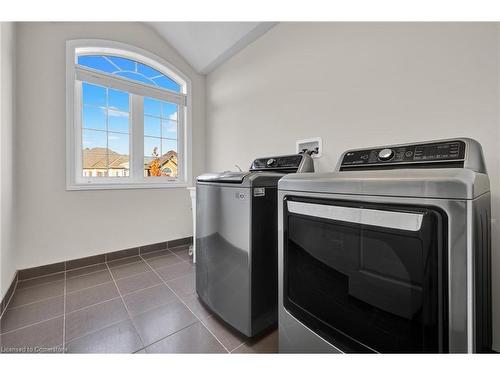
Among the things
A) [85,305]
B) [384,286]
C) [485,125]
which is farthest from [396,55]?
[85,305]

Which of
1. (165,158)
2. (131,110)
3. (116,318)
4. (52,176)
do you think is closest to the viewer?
(116,318)

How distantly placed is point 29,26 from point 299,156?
104 inches

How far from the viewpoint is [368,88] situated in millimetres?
1341

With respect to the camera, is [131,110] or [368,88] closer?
[368,88]

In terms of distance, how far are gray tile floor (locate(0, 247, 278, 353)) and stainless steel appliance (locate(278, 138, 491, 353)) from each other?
0.52m

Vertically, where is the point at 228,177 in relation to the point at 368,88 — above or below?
below

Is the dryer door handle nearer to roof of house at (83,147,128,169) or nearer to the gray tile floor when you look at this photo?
the gray tile floor

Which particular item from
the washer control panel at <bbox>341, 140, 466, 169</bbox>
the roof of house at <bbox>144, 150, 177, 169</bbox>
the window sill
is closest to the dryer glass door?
the washer control panel at <bbox>341, 140, 466, 169</bbox>

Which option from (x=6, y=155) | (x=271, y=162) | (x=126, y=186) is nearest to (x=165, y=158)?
(x=126, y=186)

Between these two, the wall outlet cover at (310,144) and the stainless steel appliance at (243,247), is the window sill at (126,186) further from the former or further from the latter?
the wall outlet cover at (310,144)

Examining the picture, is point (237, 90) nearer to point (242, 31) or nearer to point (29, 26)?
point (242, 31)

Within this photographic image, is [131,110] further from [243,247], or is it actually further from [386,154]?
[386,154]

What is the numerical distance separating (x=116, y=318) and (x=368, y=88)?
222 cm

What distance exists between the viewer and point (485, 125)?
952mm
